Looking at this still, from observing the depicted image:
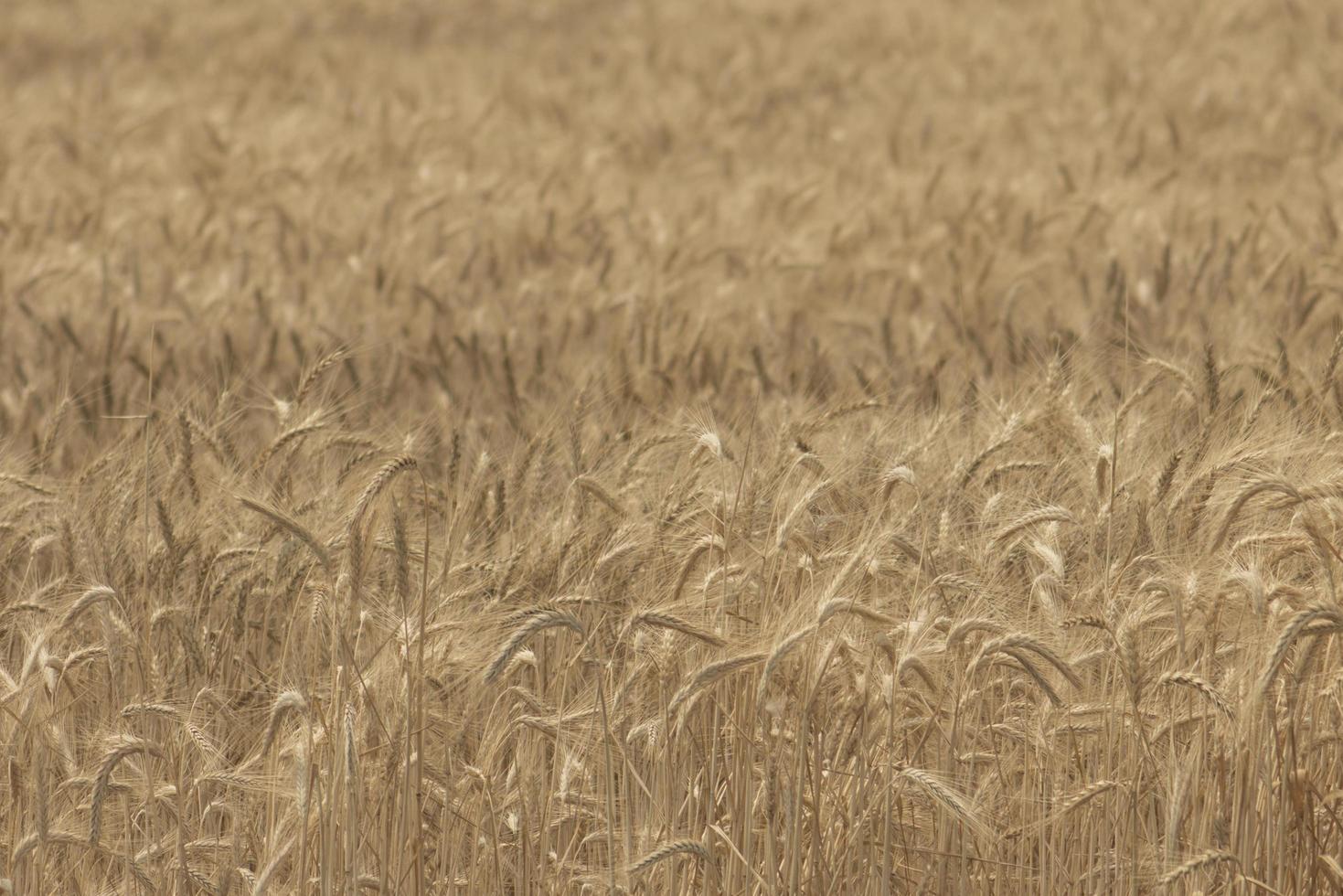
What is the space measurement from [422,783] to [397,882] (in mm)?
157

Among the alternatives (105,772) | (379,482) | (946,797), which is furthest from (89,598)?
(946,797)

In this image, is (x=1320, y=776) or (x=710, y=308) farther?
(x=710, y=308)

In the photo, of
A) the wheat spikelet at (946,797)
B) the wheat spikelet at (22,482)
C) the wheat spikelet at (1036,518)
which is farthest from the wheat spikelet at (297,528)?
the wheat spikelet at (1036,518)

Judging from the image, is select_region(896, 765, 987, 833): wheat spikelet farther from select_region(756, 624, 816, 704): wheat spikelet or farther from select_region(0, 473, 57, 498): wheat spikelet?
select_region(0, 473, 57, 498): wheat spikelet

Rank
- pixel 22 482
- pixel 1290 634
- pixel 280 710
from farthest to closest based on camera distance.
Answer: pixel 22 482, pixel 280 710, pixel 1290 634

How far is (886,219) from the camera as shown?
22.1 feet

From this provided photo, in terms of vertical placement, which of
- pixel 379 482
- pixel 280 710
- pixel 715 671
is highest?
pixel 379 482

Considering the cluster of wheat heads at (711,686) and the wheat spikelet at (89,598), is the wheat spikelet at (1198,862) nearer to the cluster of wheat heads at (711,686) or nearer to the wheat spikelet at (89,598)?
the cluster of wheat heads at (711,686)

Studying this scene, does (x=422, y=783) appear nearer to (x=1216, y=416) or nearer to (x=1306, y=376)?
(x=1216, y=416)

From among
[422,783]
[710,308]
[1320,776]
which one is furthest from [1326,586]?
[710,308]

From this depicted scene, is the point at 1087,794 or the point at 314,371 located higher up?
the point at 314,371

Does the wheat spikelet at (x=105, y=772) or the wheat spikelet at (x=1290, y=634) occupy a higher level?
the wheat spikelet at (x=1290, y=634)

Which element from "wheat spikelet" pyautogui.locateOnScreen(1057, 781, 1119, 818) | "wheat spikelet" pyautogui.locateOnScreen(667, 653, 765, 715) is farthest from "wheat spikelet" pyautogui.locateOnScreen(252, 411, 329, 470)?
"wheat spikelet" pyautogui.locateOnScreen(1057, 781, 1119, 818)

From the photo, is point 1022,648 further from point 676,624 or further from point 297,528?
point 297,528
